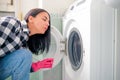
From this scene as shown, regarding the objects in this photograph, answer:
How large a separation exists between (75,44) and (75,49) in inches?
1.7

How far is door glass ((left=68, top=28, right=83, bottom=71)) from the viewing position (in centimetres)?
157

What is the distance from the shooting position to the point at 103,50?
133 centimetres

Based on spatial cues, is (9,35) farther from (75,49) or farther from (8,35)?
(75,49)

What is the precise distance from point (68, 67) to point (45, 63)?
39cm

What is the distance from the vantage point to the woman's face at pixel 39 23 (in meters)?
1.39

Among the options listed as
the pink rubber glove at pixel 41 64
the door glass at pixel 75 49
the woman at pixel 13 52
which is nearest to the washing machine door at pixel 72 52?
the door glass at pixel 75 49

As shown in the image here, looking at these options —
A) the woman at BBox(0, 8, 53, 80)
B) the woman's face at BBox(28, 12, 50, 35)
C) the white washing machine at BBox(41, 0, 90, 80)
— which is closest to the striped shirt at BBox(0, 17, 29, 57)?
the woman at BBox(0, 8, 53, 80)

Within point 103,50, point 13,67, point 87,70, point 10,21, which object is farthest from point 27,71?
point 103,50

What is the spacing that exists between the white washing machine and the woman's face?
0.88 ft

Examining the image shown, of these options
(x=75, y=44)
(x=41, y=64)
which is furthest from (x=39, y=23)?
(x=75, y=44)

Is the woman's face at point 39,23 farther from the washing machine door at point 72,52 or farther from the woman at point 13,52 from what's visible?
the washing machine door at point 72,52

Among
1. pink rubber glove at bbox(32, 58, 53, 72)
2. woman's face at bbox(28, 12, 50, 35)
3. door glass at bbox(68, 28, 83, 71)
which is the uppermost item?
woman's face at bbox(28, 12, 50, 35)

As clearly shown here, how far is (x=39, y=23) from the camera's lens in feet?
4.59

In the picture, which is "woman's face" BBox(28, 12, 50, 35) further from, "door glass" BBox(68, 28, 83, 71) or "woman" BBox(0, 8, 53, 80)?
"door glass" BBox(68, 28, 83, 71)
